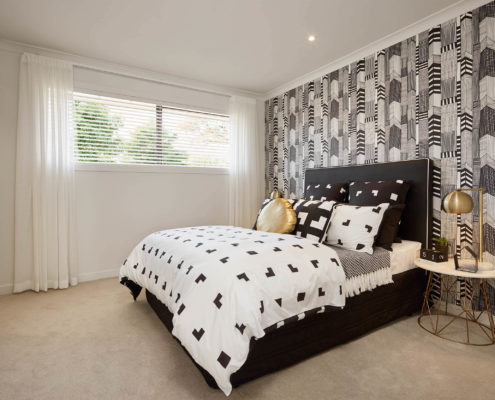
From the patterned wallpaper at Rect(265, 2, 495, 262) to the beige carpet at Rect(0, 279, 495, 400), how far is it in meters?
1.00

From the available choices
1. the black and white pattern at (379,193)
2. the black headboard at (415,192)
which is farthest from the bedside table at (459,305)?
the black and white pattern at (379,193)

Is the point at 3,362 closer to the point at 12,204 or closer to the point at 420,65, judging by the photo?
the point at 12,204

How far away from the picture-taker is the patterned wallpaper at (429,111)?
7.54ft

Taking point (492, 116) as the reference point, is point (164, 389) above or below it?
below

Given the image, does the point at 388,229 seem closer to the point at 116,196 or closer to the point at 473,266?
the point at 473,266

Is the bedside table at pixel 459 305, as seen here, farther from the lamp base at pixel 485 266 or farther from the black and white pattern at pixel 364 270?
the black and white pattern at pixel 364 270

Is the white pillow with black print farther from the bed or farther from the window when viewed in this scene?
the window

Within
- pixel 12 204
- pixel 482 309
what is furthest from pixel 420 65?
pixel 12 204

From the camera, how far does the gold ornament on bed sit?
260 cm

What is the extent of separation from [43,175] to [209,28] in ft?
7.31

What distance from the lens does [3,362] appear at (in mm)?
1817

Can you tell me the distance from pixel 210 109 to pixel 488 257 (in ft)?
11.5

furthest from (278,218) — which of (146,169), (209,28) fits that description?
(146,169)

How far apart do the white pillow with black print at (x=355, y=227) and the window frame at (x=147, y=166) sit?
218cm
